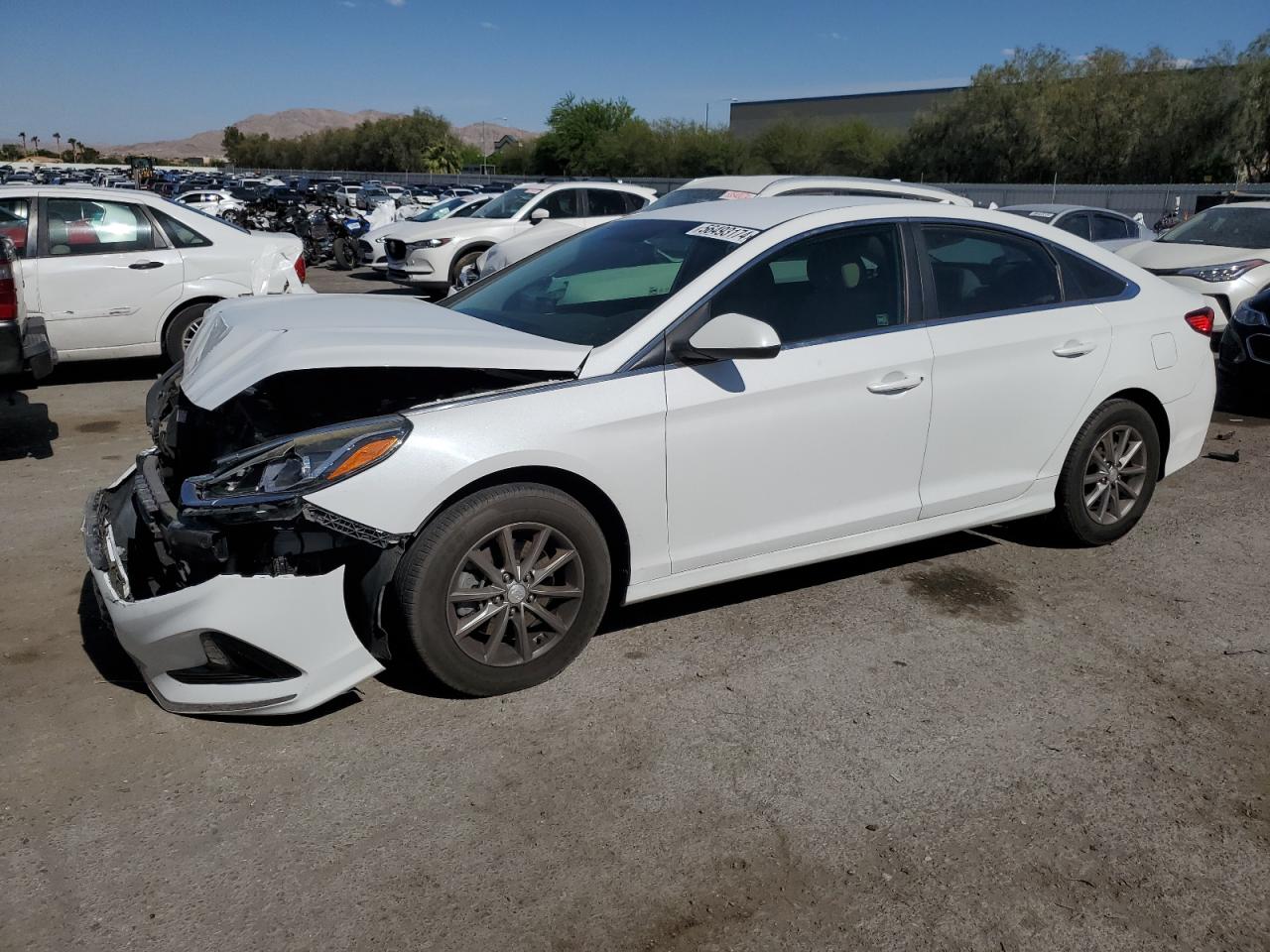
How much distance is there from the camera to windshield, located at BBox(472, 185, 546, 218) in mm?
16156

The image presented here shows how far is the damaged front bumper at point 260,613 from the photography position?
3213 mm

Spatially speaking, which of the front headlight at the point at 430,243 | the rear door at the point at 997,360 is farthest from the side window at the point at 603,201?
the rear door at the point at 997,360

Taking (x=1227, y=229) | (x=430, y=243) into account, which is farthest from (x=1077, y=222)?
(x=430, y=243)

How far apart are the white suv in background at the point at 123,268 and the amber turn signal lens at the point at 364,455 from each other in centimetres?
573

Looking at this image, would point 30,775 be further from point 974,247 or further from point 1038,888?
point 974,247

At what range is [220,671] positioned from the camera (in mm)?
3303

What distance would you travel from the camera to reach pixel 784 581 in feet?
15.9

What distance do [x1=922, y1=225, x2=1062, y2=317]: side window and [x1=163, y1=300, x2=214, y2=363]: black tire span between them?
22.1ft

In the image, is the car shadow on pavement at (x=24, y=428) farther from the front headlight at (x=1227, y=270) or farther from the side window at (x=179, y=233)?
the front headlight at (x=1227, y=270)

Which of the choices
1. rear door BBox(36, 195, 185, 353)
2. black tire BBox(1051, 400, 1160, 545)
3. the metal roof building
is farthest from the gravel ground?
the metal roof building

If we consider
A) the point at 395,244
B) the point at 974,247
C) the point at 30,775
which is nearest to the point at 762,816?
the point at 30,775

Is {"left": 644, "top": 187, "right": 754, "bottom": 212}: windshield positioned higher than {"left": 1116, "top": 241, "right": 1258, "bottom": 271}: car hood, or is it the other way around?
{"left": 644, "top": 187, "right": 754, "bottom": 212}: windshield

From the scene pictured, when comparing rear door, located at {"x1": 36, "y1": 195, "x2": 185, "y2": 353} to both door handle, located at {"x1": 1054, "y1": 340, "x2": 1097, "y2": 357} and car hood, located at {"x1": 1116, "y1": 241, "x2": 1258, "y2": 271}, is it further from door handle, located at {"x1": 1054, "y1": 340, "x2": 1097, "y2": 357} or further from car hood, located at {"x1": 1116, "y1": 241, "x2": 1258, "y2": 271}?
car hood, located at {"x1": 1116, "y1": 241, "x2": 1258, "y2": 271}

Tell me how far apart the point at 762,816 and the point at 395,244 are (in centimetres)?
1402
